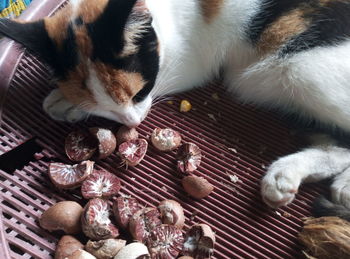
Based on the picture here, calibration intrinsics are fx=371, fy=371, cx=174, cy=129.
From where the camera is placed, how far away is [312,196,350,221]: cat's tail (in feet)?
2.74

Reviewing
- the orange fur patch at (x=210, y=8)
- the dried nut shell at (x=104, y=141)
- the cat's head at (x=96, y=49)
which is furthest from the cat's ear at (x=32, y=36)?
the orange fur patch at (x=210, y=8)

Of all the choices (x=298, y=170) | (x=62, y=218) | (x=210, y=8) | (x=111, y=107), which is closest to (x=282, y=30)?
(x=210, y=8)

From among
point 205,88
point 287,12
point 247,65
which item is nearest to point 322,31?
point 287,12

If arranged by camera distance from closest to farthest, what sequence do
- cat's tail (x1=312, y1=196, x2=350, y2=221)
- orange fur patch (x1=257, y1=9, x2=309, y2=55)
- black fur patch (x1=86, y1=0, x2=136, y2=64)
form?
black fur patch (x1=86, y1=0, x2=136, y2=64), cat's tail (x1=312, y1=196, x2=350, y2=221), orange fur patch (x1=257, y1=9, x2=309, y2=55)

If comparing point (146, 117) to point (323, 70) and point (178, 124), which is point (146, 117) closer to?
point (178, 124)

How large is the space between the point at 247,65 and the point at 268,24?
13cm

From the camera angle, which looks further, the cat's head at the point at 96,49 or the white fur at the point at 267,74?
the white fur at the point at 267,74

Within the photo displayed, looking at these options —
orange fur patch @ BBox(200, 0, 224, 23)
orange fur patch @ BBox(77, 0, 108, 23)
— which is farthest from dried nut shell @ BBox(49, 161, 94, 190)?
orange fur patch @ BBox(200, 0, 224, 23)

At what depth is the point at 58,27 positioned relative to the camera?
820mm

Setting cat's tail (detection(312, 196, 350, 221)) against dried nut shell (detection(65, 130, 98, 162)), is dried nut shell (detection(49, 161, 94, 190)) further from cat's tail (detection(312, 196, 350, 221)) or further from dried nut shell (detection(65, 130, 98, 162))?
cat's tail (detection(312, 196, 350, 221))

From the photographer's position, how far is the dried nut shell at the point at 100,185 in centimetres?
87

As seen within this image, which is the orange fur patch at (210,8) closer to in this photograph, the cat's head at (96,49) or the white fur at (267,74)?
the white fur at (267,74)

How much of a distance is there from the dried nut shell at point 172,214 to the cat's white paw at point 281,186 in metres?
0.21

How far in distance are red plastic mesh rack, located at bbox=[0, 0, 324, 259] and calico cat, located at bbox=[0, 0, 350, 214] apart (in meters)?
0.05
